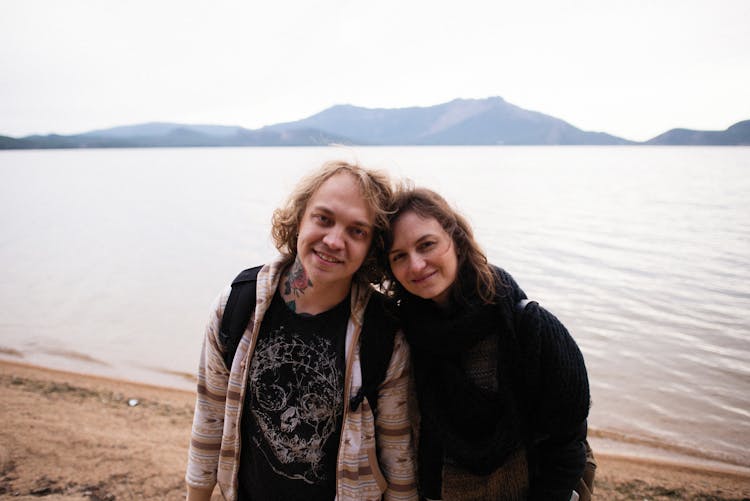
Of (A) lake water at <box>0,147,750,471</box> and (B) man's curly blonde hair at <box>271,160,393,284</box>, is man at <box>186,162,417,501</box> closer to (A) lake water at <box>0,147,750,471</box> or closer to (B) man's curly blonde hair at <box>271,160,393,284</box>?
(B) man's curly blonde hair at <box>271,160,393,284</box>

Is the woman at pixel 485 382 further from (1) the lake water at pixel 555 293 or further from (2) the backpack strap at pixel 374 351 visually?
(1) the lake water at pixel 555 293

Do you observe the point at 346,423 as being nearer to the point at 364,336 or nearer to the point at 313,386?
the point at 313,386

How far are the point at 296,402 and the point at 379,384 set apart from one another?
393mm

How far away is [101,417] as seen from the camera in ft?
17.6

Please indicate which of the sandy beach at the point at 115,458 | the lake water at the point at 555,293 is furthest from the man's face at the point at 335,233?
the sandy beach at the point at 115,458

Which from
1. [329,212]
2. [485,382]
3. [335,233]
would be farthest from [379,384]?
[329,212]

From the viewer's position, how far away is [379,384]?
205 cm

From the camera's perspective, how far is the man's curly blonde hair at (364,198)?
216 centimetres

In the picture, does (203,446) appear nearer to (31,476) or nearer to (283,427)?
(283,427)

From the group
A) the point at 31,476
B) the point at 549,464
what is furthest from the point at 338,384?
the point at 31,476

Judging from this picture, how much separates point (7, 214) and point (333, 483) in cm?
3001

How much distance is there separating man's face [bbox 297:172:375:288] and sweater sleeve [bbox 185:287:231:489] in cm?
47

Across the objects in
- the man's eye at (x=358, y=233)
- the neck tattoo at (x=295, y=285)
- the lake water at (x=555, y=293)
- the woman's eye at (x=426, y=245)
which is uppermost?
the man's eye at (x=358, y=233)

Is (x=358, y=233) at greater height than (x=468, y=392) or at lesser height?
greater
